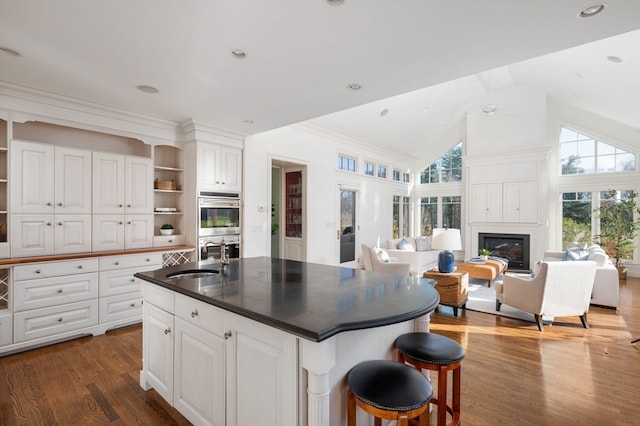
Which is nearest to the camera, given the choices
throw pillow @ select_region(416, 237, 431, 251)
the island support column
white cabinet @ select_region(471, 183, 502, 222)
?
the island support column

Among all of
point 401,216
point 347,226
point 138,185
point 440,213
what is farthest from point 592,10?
point 440,213

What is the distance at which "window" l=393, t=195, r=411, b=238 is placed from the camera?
30.9ft

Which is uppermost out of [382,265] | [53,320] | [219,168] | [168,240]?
[219,168]

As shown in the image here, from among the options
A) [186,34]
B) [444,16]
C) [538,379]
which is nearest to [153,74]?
[186,34]

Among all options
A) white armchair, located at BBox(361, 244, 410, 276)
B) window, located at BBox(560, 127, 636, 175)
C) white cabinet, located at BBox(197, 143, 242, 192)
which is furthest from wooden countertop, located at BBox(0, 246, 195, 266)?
window, located at BBox(560, 127, 636, 175)

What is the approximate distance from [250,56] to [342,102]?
4.55 ft

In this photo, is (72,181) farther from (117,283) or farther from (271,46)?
(271,46)

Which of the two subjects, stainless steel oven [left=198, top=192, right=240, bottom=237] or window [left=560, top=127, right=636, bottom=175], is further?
window [left=560, top=127, right=636, bottom=175]

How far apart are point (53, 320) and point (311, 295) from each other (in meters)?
3.35

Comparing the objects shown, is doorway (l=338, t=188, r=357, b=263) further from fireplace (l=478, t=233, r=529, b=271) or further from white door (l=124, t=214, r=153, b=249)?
white door (l=124, t=214, r=153, b=249)

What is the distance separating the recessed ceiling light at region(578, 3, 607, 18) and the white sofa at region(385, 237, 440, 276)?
191 inches

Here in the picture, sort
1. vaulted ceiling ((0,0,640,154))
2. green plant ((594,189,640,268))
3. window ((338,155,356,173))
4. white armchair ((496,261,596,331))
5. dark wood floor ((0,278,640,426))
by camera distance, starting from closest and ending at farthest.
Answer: vaulted ceiling ((0,0,640,154)), dark wood floor ((0,278,640,426)), white armchair ((496,261,596,331)), green plant ((594,189,640,268)), window ((338,155,356,173))

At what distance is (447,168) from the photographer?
9.77 meters

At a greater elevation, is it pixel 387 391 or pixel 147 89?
pixel 147 89
